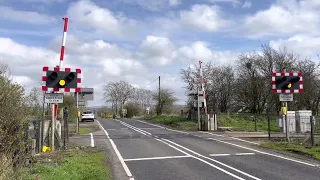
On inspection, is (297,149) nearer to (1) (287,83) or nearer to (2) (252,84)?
(1) (287,83)

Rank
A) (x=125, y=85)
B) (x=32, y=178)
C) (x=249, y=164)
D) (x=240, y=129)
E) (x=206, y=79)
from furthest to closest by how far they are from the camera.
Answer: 1. (x=125, y=85)
2. (x=206, y=79)
3. (x=240, y=129)
4. (x=249, y=164)
5. (x=32, y=178)

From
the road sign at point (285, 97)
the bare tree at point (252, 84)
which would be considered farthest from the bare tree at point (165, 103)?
the road sign at point (285, 97)

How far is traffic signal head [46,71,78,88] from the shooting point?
1284 cm

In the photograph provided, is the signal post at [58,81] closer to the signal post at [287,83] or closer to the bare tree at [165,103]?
the signal post at [287,83]

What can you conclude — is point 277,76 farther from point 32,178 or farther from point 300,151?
point 32,178

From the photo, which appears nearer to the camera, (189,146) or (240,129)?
(189,146)

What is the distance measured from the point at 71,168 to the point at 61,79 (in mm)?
4335

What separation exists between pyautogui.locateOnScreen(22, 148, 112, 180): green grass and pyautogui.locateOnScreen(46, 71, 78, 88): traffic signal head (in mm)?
2480

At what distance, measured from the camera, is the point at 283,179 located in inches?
343

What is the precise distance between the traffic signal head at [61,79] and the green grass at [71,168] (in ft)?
8.14

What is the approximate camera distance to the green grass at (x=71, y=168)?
8445 millimetres

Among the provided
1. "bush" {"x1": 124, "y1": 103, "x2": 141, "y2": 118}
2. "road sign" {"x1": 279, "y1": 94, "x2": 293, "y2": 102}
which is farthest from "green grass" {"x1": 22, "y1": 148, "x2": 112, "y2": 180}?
"bush" {"x1": 124, "y1": 103, "x2": 141, "y2": 118}

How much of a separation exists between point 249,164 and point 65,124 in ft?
25.7

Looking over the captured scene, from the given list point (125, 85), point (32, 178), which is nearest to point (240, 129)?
point (32, 178)
